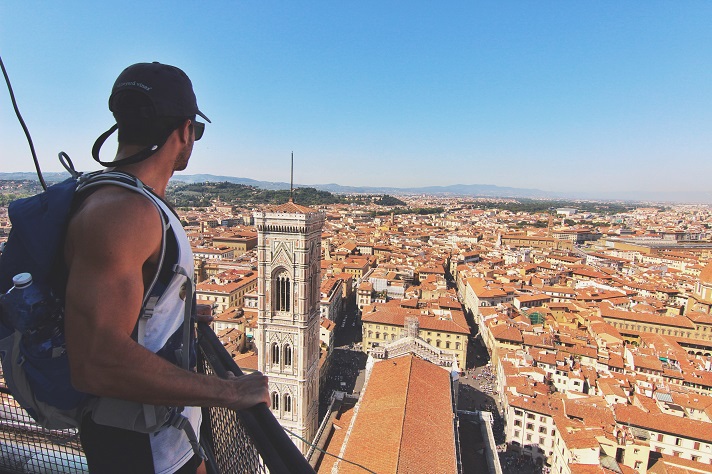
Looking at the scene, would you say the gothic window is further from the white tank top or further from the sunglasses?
the white tank top

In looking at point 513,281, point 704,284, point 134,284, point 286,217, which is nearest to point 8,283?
point 134,284

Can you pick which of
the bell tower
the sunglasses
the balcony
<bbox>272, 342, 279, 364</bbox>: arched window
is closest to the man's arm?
the balcony

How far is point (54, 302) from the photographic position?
4.22ft

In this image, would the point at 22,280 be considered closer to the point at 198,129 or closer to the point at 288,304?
the point at 198,129

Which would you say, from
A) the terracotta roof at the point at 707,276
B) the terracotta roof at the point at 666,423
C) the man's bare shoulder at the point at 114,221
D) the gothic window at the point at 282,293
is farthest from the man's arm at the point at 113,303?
the terracotta roof at the point at 707,276

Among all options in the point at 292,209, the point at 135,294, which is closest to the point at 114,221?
the point at 135,294

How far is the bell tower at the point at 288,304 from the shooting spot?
15.3 m

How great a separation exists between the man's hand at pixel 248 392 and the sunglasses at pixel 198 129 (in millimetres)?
969

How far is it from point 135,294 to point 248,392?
0.48 meters

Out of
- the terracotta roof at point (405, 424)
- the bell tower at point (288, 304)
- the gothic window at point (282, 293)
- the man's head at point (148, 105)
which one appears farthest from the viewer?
the gothic window at point (282, 293)

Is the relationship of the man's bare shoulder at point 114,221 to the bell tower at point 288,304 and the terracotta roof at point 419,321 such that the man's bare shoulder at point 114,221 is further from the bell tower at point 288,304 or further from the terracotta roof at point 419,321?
the terracotta roof at point 419,321

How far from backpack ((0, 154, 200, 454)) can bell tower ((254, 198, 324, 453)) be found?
540 inches

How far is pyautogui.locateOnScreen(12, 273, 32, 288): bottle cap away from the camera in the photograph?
123 centimetres

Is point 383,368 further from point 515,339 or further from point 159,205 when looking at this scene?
point 159,205
